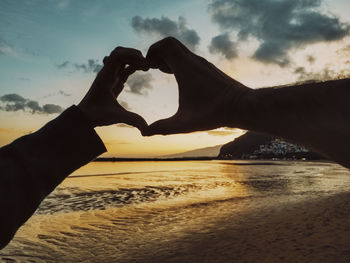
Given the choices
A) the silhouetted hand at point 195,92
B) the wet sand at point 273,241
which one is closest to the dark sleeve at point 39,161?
the silhouetted hand at point 195,92

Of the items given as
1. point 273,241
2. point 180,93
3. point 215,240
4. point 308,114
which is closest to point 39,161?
point 180,93

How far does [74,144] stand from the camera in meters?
1.44

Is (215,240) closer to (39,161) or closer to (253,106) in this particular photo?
(253,106)

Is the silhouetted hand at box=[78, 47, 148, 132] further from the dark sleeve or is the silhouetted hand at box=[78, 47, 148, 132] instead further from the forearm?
the forearm

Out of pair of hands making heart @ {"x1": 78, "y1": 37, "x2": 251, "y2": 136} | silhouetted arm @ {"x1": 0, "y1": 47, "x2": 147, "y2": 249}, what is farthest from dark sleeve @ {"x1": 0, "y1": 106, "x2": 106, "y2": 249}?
pair of hands making heart @ {"x1": 78, "y1": 37, "x2": 251, "y2": 136}

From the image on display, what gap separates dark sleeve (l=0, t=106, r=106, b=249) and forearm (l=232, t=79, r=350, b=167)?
2.82ft

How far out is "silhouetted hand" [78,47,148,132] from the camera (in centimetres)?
158

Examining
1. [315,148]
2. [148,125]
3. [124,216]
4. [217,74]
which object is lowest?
[124,216]

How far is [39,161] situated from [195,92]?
2.96 feet

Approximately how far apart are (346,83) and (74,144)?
4.18 ft

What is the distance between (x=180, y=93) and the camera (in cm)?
172

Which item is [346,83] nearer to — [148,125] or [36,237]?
[148,125]

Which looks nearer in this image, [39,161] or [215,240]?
[39,161]

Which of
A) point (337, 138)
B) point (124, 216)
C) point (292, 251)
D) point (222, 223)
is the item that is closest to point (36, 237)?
point (124, 216)
